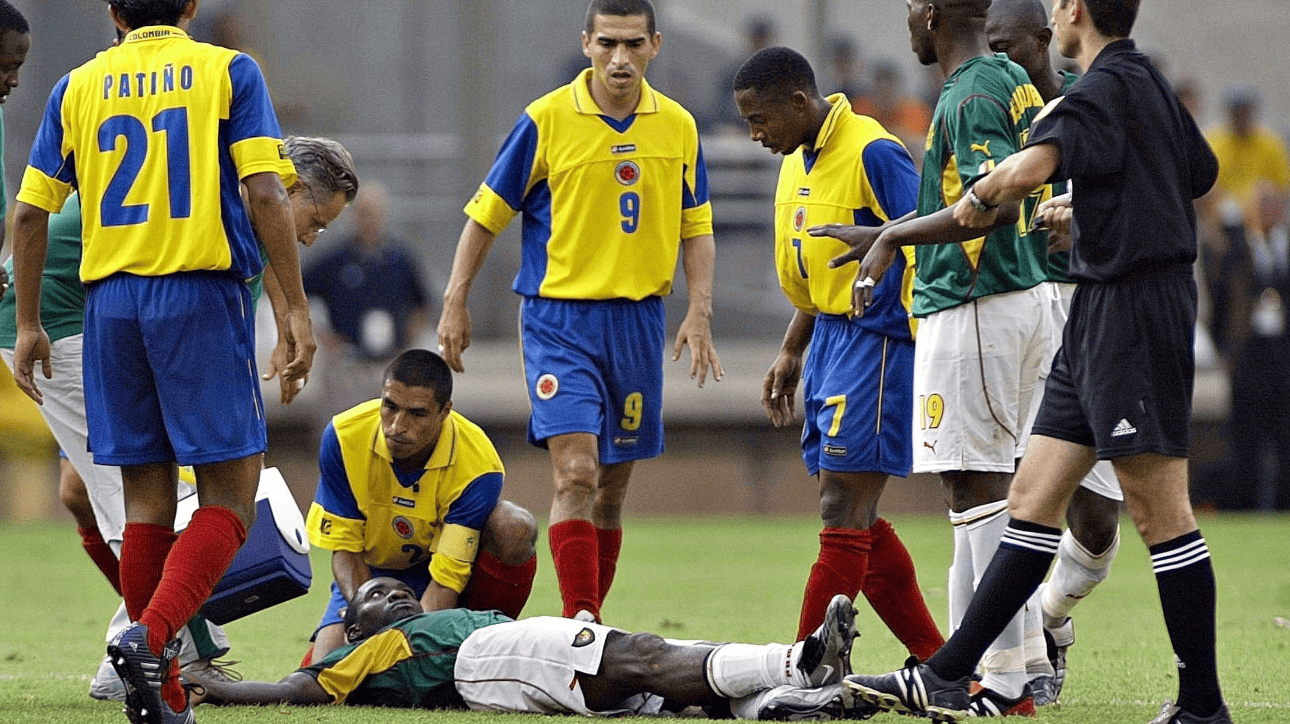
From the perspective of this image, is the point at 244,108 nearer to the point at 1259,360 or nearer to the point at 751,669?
the point at 751,669

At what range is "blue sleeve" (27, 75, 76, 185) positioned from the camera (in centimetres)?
524

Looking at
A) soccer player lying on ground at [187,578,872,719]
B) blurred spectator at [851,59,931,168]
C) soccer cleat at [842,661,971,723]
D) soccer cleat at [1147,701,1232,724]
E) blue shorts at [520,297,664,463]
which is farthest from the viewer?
blurred spectator at [851,59,931,168]

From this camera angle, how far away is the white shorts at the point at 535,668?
17.3ft

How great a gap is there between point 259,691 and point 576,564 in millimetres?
1284

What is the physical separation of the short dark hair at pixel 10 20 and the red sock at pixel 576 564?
2553 millimetres

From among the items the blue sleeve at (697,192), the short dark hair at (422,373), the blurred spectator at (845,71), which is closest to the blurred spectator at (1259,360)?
the blurred spectator at (845,71)

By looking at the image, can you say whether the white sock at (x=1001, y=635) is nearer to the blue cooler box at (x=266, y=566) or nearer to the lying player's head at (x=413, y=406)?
the lying player's head at (x=413, y=406)

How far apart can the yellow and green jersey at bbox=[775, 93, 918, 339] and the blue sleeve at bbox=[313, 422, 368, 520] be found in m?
1.71

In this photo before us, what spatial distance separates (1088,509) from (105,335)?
3.24m

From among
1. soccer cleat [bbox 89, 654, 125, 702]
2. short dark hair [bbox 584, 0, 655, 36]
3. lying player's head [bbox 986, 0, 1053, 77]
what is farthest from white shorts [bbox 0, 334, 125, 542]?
lying player's head [bbox 986, 0, 1053, 77]

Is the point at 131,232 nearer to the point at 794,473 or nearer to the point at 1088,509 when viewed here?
the point at 1088,509

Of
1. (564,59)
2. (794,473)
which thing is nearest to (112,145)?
(794,473)

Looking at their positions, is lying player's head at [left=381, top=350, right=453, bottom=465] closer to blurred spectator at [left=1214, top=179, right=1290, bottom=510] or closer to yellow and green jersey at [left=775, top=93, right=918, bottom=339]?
yellow and green jersey at [left=775, top=93, right=918, bottom=339]

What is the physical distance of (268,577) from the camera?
5871 millimetres
